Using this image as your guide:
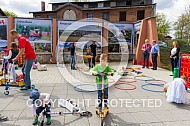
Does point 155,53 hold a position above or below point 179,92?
above

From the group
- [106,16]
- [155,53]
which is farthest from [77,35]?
[106,16]

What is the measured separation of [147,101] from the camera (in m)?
4.98

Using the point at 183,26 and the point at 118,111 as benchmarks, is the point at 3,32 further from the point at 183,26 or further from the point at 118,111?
the point at 183,26

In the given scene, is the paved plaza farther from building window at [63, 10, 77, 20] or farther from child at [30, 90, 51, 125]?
building window at [63, 10, 77, 20]

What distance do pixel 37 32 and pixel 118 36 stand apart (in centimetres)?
710

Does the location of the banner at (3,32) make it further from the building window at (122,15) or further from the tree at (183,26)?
the tree at (183,26)

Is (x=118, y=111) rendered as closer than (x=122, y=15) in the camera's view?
Yes

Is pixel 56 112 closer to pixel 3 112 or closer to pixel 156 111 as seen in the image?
pixel 3 112

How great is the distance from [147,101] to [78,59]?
10224 mm

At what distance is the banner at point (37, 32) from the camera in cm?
1343

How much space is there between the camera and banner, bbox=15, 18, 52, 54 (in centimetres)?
1343

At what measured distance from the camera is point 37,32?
540 inches

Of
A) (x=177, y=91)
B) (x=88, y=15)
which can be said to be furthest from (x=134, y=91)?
(x=88, y=15)

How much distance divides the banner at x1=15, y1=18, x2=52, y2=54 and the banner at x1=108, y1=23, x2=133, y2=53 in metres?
5.30
